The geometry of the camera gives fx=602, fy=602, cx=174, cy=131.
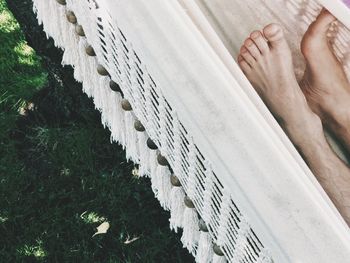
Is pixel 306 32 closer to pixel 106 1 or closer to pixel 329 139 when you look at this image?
pixel 329 139

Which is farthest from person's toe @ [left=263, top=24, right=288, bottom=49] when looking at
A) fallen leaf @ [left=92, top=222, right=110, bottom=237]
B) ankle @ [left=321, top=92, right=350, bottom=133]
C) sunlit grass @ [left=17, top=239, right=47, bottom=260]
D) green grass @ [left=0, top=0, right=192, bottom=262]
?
sunlit grass @ [left=17, top=239, right=47, bottom=260]

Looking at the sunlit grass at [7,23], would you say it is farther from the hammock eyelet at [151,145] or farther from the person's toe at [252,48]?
the person's toe at [252,48]

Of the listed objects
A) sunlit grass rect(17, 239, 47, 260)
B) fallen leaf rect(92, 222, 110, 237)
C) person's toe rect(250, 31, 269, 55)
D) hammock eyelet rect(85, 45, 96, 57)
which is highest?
hammock eyelet rect(85, 45, 96, 57)

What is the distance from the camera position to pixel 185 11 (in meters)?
1.56

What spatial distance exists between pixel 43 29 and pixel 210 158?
1.27m

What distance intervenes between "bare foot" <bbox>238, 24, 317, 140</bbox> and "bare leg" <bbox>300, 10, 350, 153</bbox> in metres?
0.05

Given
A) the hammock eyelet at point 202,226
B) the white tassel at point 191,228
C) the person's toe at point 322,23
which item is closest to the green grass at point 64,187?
the white tassel at point 191,228

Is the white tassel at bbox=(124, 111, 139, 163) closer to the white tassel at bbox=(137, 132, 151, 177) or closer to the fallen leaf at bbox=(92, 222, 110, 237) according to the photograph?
the white tassel at bbox=(137, 132, 151, 177)

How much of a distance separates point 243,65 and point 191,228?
541mm

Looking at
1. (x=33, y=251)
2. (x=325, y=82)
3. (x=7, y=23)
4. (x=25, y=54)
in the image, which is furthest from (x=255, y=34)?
(x=7, y=23)

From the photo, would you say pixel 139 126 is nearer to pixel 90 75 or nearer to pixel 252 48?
pixel 90 75

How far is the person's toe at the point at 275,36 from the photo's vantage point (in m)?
1.74

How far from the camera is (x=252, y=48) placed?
1.72 meters

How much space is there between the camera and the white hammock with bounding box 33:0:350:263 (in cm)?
123
